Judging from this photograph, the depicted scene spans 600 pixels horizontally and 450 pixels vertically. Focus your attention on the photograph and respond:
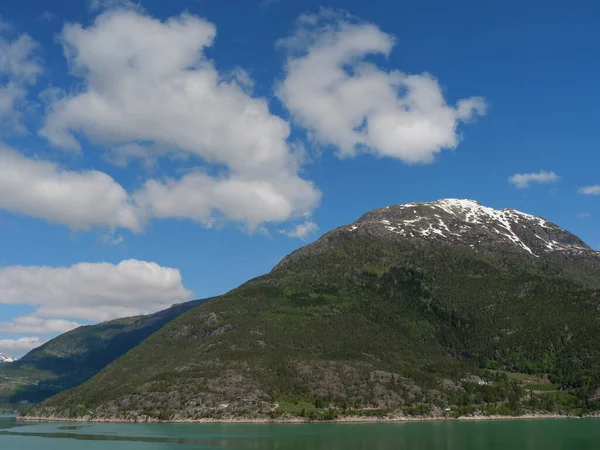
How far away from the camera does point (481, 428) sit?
194250 mm

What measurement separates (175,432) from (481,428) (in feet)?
324

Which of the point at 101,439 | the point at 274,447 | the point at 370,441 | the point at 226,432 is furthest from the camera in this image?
the point at 226,432

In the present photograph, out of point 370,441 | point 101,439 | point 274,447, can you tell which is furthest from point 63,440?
point 370,441

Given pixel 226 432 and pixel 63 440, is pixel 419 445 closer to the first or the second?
pixel 226 432

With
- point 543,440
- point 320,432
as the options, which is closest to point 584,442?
point 543,440

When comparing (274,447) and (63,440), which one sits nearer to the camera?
(274,447)

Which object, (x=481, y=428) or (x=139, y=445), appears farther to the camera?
(x=481, y=428)

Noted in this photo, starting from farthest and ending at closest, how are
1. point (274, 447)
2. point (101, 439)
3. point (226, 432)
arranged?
point (226, 432), point (101, 439), point (274, 447)

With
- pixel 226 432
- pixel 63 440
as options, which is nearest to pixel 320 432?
pixel 226 432

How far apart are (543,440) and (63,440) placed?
438 ft

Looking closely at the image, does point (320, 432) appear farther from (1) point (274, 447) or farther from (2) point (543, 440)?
(2) point (543, 440)

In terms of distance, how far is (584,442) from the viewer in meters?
146

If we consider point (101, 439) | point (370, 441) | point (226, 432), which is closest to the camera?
point (370, 441)

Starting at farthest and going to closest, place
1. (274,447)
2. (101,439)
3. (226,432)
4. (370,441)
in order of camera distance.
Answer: (226,432)
(101,439)
(370,441)
(274,447)
